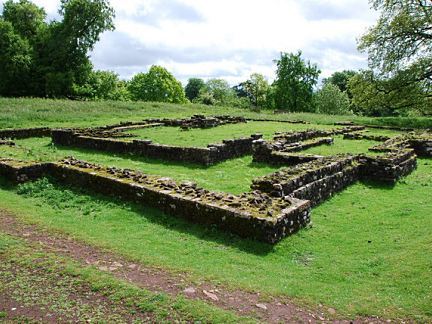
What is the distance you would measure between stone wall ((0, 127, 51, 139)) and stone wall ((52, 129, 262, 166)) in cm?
411

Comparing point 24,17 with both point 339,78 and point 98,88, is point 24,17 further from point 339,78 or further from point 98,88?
point 339,78

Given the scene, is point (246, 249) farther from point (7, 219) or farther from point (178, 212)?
point (7, 219)

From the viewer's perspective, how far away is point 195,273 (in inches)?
270

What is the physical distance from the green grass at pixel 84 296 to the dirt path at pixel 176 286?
0.80ft

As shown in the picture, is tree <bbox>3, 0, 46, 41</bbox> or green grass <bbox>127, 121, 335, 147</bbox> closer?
green grass <bbox>127, 121, 335, 147</bbox>

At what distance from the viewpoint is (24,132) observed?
22516 mm

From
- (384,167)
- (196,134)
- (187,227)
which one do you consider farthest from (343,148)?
(187,227)

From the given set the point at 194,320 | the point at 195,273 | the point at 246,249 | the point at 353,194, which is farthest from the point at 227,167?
the point at 194,320

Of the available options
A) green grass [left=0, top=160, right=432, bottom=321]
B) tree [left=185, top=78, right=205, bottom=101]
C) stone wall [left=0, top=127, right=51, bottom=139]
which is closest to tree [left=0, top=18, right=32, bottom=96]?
stone wall [left=0, top=127, right=51, bottom=139]

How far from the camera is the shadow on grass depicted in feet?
26.3

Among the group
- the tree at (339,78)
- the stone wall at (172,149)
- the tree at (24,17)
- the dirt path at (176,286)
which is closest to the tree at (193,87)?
the tree at (339,78)

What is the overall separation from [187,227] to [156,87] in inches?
2931

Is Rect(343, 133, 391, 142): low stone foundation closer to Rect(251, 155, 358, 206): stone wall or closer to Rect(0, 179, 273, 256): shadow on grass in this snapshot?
Rect(251, 155, 358, 206): stone wall

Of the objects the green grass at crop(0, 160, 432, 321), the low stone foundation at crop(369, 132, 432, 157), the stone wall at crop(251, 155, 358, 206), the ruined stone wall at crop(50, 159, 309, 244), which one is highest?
the low stone foundation at crop(369, 132, 432, 157)
